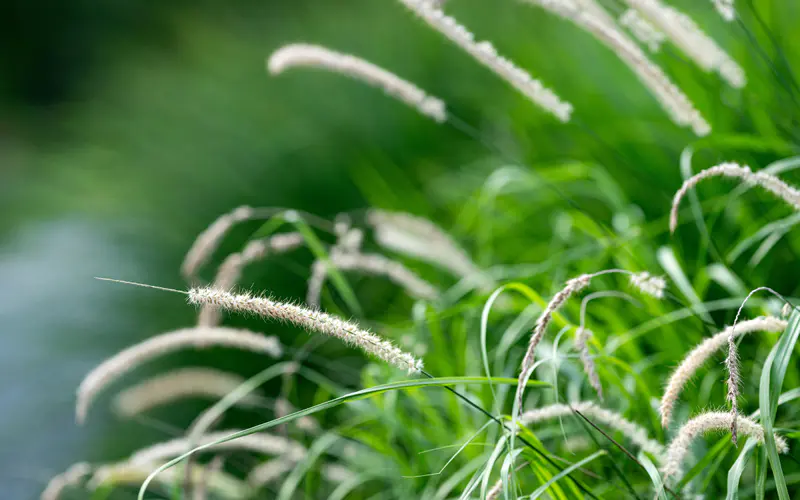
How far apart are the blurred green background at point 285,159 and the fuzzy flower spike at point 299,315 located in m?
1.35

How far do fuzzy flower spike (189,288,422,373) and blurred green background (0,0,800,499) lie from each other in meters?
1.35

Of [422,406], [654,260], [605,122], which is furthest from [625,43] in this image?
[605,122]

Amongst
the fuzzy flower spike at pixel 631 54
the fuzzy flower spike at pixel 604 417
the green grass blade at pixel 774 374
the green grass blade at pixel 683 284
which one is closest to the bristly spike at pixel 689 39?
the fuzzy flower spike at pixel 631 54

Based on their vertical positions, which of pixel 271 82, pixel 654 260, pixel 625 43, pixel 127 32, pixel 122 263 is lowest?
pixel 654 260

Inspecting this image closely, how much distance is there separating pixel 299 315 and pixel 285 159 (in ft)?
9.59

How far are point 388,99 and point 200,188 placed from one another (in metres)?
1.19

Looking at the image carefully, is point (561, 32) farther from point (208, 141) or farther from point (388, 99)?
point (208, 141)

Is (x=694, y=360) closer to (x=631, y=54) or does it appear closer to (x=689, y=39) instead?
(x=631, y=54)

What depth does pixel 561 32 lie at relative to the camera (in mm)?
4062

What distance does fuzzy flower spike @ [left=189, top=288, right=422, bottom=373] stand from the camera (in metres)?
0.96

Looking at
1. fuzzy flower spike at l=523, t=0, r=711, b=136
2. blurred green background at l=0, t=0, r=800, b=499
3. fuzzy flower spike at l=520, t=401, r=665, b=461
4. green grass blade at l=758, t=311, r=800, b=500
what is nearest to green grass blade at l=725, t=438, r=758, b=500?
green grass blade at l=758, t=311, r=800, b=500

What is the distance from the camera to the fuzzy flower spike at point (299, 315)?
3.17 ft

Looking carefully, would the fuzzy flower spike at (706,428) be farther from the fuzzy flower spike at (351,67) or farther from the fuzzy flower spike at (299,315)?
the fuzzy flower spike at (351,67)

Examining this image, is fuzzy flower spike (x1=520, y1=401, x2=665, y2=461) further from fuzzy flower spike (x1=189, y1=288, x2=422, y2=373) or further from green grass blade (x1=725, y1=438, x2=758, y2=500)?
fuzzy flower spike (x1=189, y1=288, x2=422, y2=373)
